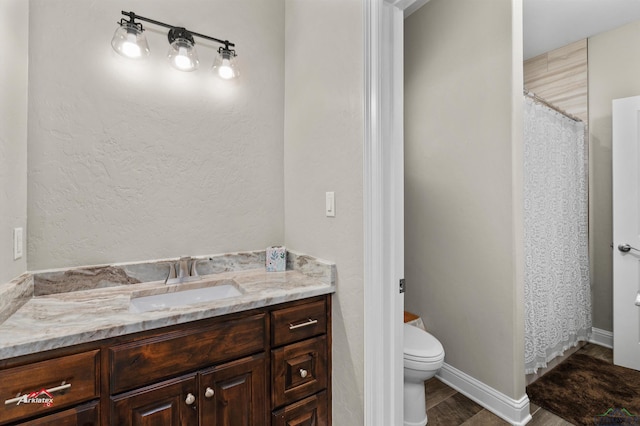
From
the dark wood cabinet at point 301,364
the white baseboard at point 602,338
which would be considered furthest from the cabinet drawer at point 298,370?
the white baseboard at point 602,338

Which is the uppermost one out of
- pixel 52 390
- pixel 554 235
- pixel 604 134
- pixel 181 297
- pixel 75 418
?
pixel 604 134

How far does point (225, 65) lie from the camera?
164 centimetres

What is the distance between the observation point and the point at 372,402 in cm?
129

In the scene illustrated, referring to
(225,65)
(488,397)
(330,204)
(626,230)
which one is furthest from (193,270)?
(626,230)

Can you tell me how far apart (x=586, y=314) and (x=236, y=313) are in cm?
309

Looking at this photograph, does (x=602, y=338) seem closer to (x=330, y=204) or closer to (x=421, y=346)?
(x=421, y=346)

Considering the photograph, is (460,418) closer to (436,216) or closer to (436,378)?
(436,378)

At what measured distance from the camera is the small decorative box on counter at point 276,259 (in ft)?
5.66

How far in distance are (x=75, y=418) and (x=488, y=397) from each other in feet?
6.76

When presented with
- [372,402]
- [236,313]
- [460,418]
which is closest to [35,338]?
[236,313]

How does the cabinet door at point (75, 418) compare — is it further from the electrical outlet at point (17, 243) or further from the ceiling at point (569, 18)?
the ceiling at point (569, 18)

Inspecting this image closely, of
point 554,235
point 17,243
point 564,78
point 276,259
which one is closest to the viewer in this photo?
Result: point 17,243

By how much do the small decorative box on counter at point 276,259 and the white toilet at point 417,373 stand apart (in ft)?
2.73

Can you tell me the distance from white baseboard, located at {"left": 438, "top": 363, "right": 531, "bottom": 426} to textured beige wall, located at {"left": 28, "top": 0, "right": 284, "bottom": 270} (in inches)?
59.5
